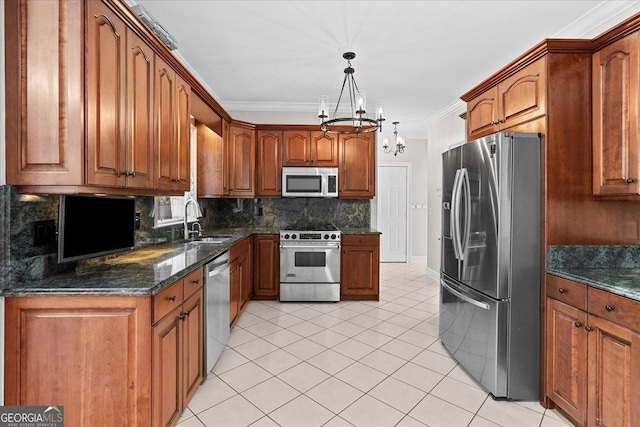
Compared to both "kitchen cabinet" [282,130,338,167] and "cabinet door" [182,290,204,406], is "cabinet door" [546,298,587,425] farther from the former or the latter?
"kitchen cabinet" [282,130,338,167]

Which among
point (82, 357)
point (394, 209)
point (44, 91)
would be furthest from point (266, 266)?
point (394, 209)

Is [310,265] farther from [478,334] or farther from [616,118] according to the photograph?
[616,118]

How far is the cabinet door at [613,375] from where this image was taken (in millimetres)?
1546

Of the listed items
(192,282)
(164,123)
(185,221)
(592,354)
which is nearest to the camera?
(592,354)

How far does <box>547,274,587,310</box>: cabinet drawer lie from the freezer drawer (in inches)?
11.2

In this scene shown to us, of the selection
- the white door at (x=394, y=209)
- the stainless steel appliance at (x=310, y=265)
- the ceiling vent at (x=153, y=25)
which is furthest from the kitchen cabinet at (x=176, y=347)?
the white door at (x=394, y=209)

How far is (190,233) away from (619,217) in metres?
3.75

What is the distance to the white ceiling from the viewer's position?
2.45 m

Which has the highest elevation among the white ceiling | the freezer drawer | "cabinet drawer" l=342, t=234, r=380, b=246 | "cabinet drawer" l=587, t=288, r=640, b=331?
the white ceiling

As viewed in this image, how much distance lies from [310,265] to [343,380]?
6.32ft

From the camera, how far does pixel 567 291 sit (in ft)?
6.40

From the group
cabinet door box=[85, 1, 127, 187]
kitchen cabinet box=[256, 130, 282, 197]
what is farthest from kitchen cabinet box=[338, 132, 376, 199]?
cabinet door box=[85, 1, 127, 187]

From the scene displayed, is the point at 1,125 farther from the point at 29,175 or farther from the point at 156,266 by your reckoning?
the point at 156,266

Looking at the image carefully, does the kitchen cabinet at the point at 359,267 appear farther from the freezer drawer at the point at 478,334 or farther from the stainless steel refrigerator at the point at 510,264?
the stainless steel refrigerator at the point at 510,264
